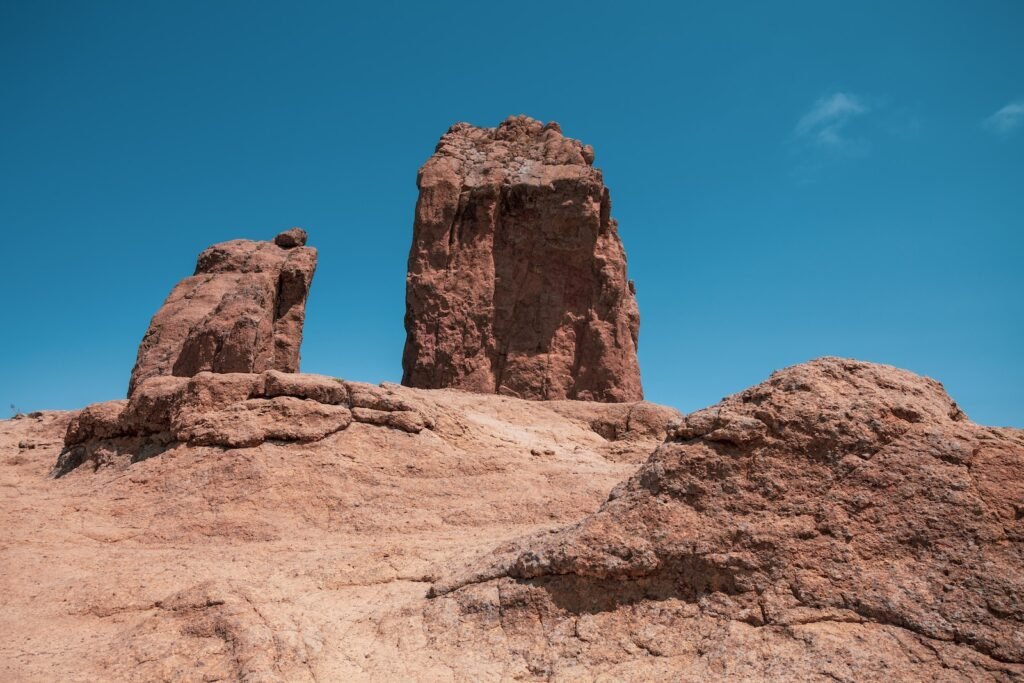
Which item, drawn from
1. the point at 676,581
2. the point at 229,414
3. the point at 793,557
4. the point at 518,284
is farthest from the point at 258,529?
the point at 518,284

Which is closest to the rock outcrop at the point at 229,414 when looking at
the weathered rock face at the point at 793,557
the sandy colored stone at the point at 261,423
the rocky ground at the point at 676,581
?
the sandy colored stone at the point at 261,423

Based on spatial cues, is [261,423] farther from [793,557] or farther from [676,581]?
[793,557]

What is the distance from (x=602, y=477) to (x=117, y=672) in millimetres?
5331

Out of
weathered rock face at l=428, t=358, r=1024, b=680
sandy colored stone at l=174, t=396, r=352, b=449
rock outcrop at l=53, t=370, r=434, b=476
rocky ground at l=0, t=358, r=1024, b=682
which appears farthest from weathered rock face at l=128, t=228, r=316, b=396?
weathered rock face at l=428, t=358, r=1024, b=680

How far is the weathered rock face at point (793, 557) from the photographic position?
330cm

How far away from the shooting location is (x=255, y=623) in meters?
4.09

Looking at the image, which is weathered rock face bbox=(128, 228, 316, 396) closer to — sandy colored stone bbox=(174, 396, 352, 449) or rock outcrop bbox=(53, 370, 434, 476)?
rock outcrop bbox=(53, 370, 434, 476)

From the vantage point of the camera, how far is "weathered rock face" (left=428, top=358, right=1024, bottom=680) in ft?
10.8

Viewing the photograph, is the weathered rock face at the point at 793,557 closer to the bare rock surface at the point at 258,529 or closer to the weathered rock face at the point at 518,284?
the bare rock surface at the point at 258,529

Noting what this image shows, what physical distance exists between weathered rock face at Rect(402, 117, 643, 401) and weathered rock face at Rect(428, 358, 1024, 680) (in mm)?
12219

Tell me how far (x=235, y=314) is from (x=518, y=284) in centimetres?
Result: 681

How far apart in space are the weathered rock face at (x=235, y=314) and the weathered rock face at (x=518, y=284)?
2728 mm

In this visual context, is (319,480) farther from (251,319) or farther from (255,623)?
(251,319)

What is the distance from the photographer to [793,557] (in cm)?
372
